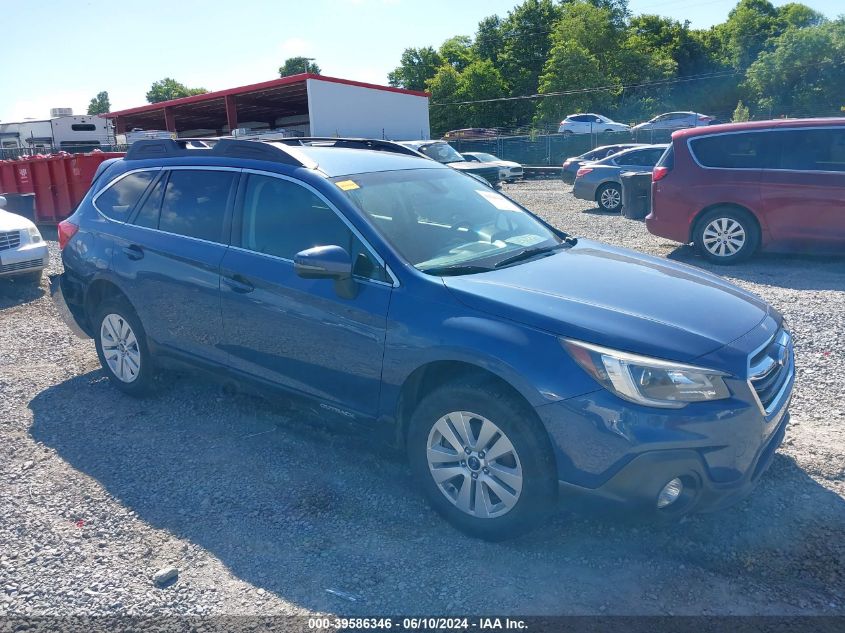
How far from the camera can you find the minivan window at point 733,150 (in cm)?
914

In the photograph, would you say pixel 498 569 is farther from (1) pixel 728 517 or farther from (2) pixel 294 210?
(2) pixel 294 210

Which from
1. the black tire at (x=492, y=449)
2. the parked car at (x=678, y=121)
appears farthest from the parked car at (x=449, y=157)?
the black tire at (x=492, y=449)

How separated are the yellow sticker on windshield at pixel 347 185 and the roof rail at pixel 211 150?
0.98 feet

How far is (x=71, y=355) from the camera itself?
6680mm

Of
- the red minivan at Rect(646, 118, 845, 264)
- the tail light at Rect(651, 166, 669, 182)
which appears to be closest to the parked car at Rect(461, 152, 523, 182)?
the tail light at Rect(651, 166, 669, 182)

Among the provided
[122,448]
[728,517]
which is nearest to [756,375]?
[728,517]

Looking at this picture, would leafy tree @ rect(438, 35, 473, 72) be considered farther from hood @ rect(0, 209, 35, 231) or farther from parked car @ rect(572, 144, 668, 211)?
hood @ rect(0, 209, 35, 231)

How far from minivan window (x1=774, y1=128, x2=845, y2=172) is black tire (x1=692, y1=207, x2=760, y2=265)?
2.60 feet

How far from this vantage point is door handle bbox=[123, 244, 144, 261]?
5.01 metres

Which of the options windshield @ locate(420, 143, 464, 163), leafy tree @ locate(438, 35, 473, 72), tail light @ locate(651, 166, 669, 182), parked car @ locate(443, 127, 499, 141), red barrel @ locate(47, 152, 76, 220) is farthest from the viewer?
leafy tree @ locate(438, 35, 473, 72)

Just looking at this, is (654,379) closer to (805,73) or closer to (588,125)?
(588,125)

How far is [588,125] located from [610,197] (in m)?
25.1

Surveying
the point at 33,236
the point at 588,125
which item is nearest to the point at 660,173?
the point at 33,236

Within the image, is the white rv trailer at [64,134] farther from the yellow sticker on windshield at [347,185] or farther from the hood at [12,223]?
the yellow sticker on windshield at [347,185]
